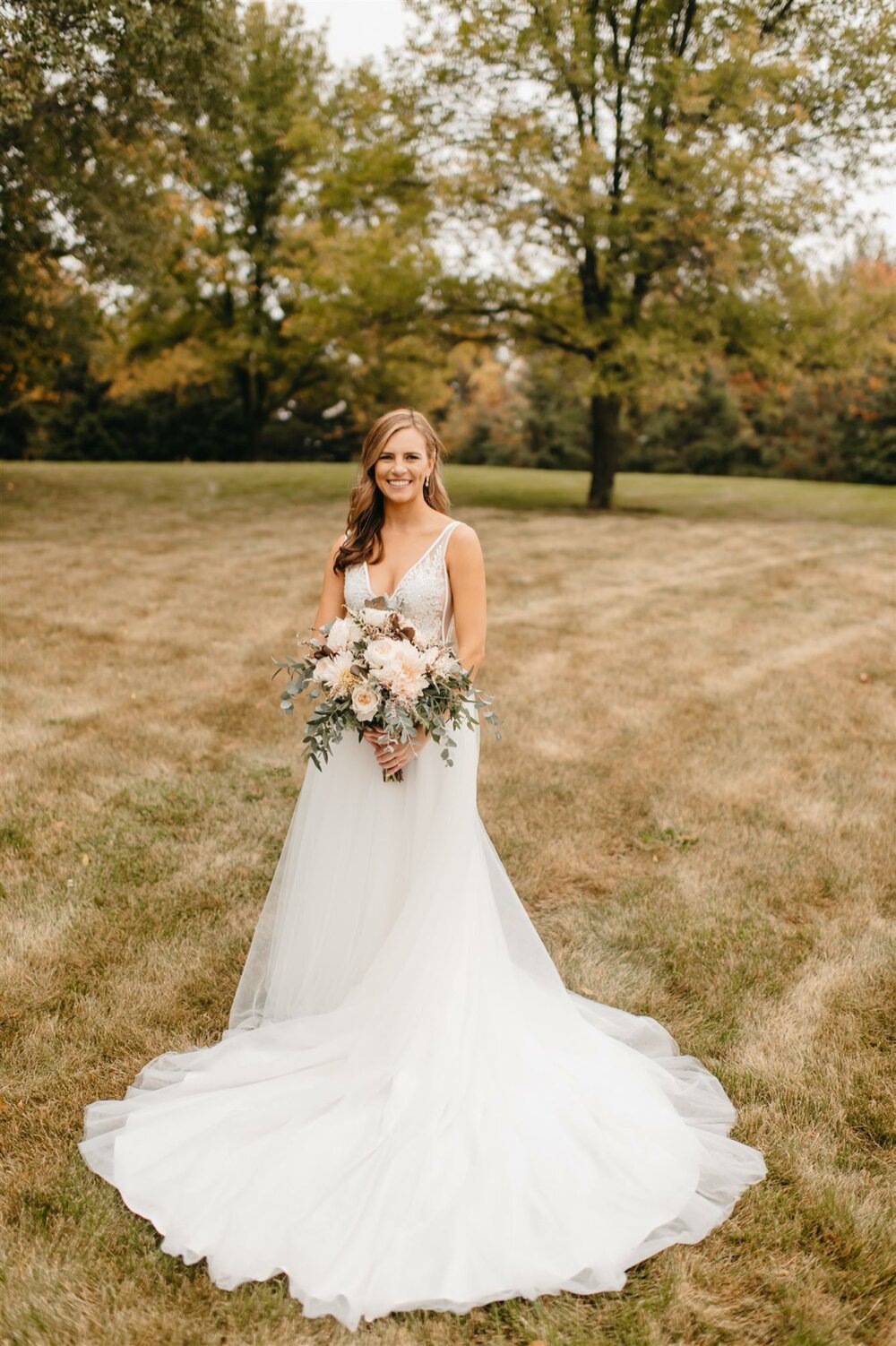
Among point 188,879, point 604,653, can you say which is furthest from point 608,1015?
point 604,653

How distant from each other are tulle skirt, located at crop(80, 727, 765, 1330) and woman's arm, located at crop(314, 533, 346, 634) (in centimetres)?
60

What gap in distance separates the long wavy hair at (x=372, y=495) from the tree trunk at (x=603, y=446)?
18.0 meters

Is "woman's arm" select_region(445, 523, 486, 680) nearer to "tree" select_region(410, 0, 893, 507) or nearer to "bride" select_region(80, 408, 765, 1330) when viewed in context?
"bride" select_region(80, 408, 765, 1330)

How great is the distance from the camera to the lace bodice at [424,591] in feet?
11.6

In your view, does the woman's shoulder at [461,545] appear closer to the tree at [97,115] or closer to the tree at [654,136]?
the tree at [97,115]

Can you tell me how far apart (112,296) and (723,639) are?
20.0 meters

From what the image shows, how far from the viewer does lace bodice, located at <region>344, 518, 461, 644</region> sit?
11.6 ft

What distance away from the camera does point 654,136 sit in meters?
16.9

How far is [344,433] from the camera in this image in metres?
38.0

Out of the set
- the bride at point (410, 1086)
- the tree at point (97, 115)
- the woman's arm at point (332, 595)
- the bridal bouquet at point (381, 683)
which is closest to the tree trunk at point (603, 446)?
the tree at point (97, 115)

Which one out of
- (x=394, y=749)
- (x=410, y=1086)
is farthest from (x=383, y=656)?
(x=410, y=1086)

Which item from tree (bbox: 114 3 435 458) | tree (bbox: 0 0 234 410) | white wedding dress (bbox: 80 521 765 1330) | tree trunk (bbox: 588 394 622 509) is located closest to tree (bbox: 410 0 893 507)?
tree (bbox: 114 3 435 458)

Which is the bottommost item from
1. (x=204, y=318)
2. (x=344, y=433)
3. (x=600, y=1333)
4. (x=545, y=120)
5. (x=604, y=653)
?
(x=600, y=1333)

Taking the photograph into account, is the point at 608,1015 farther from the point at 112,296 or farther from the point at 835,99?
the point at 112,296
